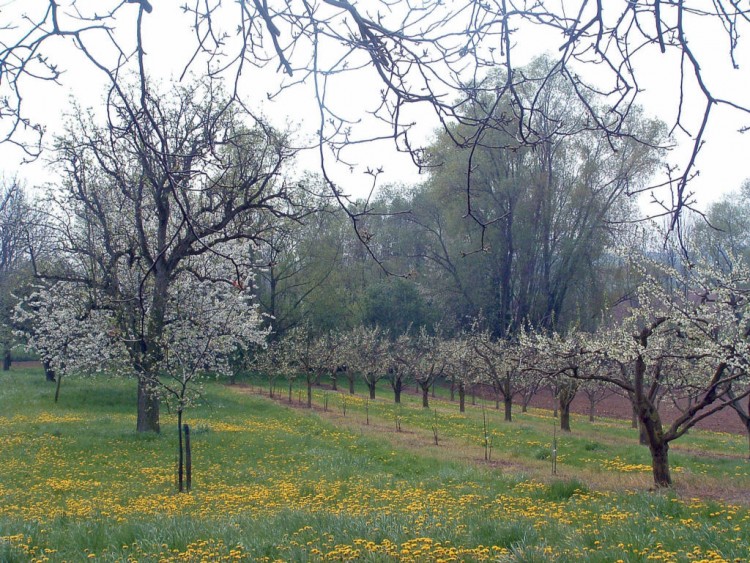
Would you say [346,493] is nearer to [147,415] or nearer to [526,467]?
[526,467]

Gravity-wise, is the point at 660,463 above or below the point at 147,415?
above

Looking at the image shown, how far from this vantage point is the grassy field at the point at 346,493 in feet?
16.1

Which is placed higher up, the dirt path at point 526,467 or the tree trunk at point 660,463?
the tree trunk at point 660,463

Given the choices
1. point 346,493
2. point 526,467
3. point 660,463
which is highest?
point 660,463

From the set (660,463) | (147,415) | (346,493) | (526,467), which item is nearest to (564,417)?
(526,467)

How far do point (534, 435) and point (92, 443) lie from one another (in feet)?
39.0

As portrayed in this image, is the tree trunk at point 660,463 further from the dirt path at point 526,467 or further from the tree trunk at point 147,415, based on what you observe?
the tree trunk at point 147,415

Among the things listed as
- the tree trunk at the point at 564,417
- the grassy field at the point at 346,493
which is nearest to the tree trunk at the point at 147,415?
the grassy field at the point at 346,493

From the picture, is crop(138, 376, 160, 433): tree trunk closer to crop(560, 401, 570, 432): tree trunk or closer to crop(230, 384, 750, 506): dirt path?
crop(230, 384, 750, 506): dirt path

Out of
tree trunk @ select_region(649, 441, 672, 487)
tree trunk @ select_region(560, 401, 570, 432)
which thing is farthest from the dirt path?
tree trunk @ select_region(560, 401, 570, 432)

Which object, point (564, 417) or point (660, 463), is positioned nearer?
point (660, 463)

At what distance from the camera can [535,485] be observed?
31.3ft

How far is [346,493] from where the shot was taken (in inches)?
378

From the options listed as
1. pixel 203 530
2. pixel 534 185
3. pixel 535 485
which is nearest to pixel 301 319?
pixel 534 185
